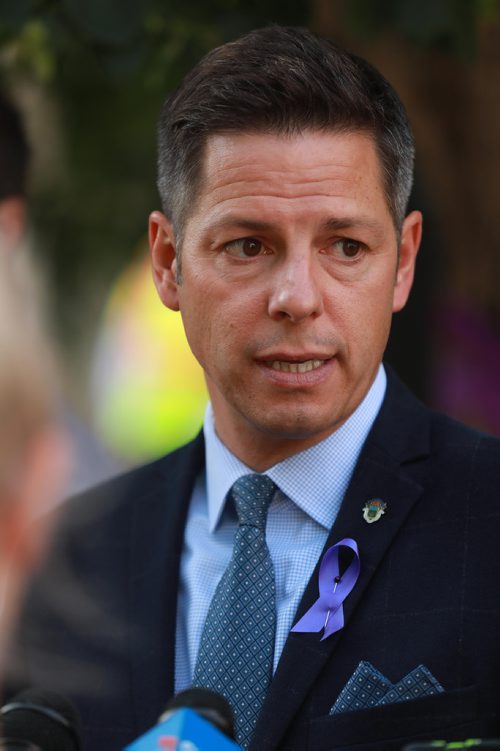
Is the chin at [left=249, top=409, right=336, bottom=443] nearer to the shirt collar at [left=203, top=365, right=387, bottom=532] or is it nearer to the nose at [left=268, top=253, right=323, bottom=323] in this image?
the shirt collar at [left=203, top=365, right=387, bottom=532]

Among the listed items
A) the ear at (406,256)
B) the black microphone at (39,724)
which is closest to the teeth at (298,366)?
the ear at (406,256)

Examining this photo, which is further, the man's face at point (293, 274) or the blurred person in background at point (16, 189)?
the blurred person in background at point (16, 189)

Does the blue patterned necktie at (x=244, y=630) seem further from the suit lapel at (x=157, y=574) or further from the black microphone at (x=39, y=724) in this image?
the black microphone at (x=39, y=724)

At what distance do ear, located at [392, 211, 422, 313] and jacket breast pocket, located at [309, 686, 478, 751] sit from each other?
0.86 meters

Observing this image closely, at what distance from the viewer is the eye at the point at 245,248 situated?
9.12ft

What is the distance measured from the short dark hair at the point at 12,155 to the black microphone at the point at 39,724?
2921 millimetres

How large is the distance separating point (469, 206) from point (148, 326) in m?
1.83

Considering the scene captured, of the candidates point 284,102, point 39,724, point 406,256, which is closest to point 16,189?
point 406,256

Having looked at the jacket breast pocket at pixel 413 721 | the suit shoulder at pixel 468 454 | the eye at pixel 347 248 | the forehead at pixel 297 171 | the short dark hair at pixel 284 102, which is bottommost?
the jacket breast pocket at pixel 413 721

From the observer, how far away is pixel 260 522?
114 inches

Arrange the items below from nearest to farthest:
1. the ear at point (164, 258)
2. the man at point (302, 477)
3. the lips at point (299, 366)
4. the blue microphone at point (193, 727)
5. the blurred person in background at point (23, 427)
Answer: the blurred person in background at point (23, 427) → the blue microphone at point (193, 727) → the man at point (302, 477) → the lips at point (299, 366) → the ear at point (164, 258)

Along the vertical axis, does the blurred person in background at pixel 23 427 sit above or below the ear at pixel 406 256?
above

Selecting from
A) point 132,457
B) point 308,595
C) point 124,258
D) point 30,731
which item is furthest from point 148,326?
point 30,731

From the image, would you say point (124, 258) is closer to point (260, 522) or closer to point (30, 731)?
point (260, 522)
